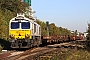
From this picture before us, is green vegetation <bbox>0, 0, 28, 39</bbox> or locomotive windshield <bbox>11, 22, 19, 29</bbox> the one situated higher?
green vegetation <bbox>0, 0, 28, 39</bbox>

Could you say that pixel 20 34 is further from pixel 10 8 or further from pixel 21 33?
pixel 10 8

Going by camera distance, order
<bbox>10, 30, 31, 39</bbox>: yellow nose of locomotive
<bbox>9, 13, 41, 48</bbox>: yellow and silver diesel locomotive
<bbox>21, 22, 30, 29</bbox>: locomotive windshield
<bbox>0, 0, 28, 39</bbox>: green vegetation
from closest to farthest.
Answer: <bbox>9, 13, 41, 48</bbox>: yellow and silver diesel locomotive → <bbox>10, 30, 31, 39</bbox>: yellow nose of locomotive → <bbox>21, 22, 30, 29</bbox>: locomotive windshield → <bbox>0, 0, 28, 39</bbox>: green vegetation

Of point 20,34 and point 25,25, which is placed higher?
point 25,25

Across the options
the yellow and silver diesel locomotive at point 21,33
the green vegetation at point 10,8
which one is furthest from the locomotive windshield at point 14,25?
the green vegetation at point 10,8

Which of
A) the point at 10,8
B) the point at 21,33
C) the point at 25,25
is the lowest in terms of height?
the point at 21,33

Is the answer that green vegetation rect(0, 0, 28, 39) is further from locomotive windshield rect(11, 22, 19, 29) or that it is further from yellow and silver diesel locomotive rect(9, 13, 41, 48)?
yellow and silver diesel locomotive rect(9, 13, 41, 48)

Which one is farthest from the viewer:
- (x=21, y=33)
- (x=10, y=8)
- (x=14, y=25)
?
(x=10, y=8)

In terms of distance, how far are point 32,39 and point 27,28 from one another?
125 cm

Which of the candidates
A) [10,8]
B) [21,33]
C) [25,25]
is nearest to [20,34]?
[21,33]

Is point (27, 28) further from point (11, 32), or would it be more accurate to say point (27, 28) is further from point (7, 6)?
point (7, 6)

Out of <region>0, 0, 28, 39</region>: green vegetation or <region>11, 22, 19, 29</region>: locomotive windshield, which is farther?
<region>0, 0, 28, 39</region>: green vegetation

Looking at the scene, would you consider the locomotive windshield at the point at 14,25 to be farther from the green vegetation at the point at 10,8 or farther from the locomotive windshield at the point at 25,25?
the green vegetation at the point at 10,8

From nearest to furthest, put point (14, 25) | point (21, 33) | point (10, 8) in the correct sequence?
point (21, 33) → point (14, 25) → point (10, 8)

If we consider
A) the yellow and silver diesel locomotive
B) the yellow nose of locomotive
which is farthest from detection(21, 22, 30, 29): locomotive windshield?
the yellow nose of locomotive
